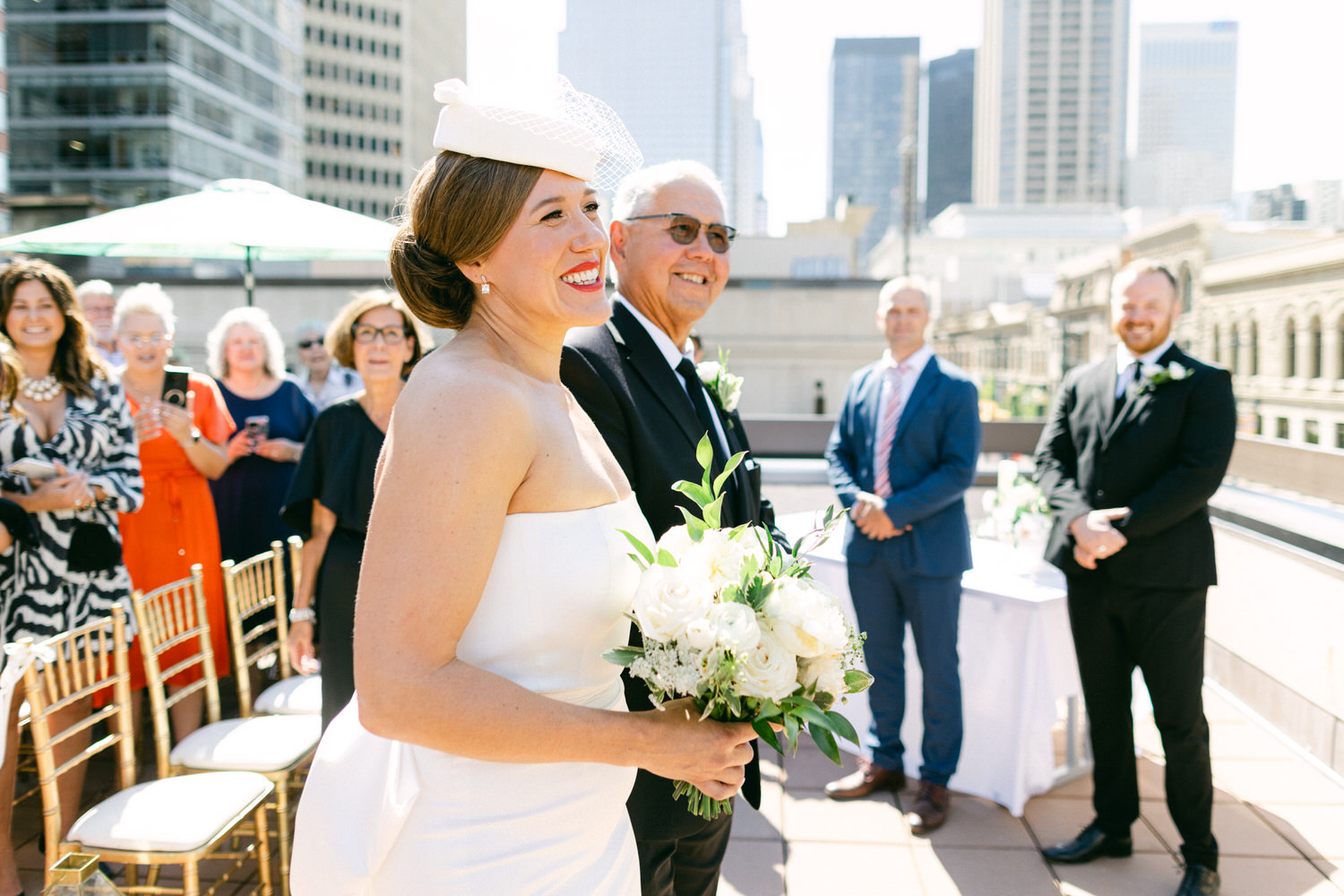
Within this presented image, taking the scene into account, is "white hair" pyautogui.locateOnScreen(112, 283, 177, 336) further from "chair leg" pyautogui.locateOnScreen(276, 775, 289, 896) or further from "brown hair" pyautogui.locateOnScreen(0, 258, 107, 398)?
"chair leg" pyautogui.locateOnScreen(276, 775, 289, 896)

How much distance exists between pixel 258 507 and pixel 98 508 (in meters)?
1.38

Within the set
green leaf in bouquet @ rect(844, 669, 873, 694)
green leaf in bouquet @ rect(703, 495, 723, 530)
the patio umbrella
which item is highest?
the patio umbrella

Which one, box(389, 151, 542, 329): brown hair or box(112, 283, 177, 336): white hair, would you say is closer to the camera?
box(389, 151, 542, 329): brown hair

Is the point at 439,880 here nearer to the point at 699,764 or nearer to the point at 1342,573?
the point at 699,764

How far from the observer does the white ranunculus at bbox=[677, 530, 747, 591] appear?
4.23 feet

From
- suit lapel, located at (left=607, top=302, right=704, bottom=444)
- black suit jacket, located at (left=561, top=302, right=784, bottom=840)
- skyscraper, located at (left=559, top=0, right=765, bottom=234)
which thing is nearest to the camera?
black suit jacket, located at (left=561, top=302, right=784, bottom=840)

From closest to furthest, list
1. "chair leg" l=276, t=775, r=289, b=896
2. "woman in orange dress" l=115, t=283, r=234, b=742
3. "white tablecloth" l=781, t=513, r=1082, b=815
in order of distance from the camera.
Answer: "chair leg" l=276, t=775, r=289, b=896 → "white tablecloth" l=781, t=513, r=1082, b=815 → "woman in orange dress" l=115, t=283, r=234, b=742

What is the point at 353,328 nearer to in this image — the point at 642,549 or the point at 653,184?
the point at 653,184

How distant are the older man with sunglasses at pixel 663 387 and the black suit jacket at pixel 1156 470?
1.58 m

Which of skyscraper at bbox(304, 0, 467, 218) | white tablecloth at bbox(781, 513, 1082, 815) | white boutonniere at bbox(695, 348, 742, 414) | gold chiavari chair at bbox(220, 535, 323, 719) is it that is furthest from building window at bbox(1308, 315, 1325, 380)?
skyscraper at bbox(304, 0, 467, 218)

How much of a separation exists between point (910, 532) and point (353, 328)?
2.60m

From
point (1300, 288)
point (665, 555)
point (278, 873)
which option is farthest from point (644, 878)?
point (1300, 288)

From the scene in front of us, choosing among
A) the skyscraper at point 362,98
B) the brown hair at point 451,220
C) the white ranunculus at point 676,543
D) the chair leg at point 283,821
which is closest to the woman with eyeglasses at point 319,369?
the chair leg at point 283,821

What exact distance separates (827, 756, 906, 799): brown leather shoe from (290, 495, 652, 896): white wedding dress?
285cm
